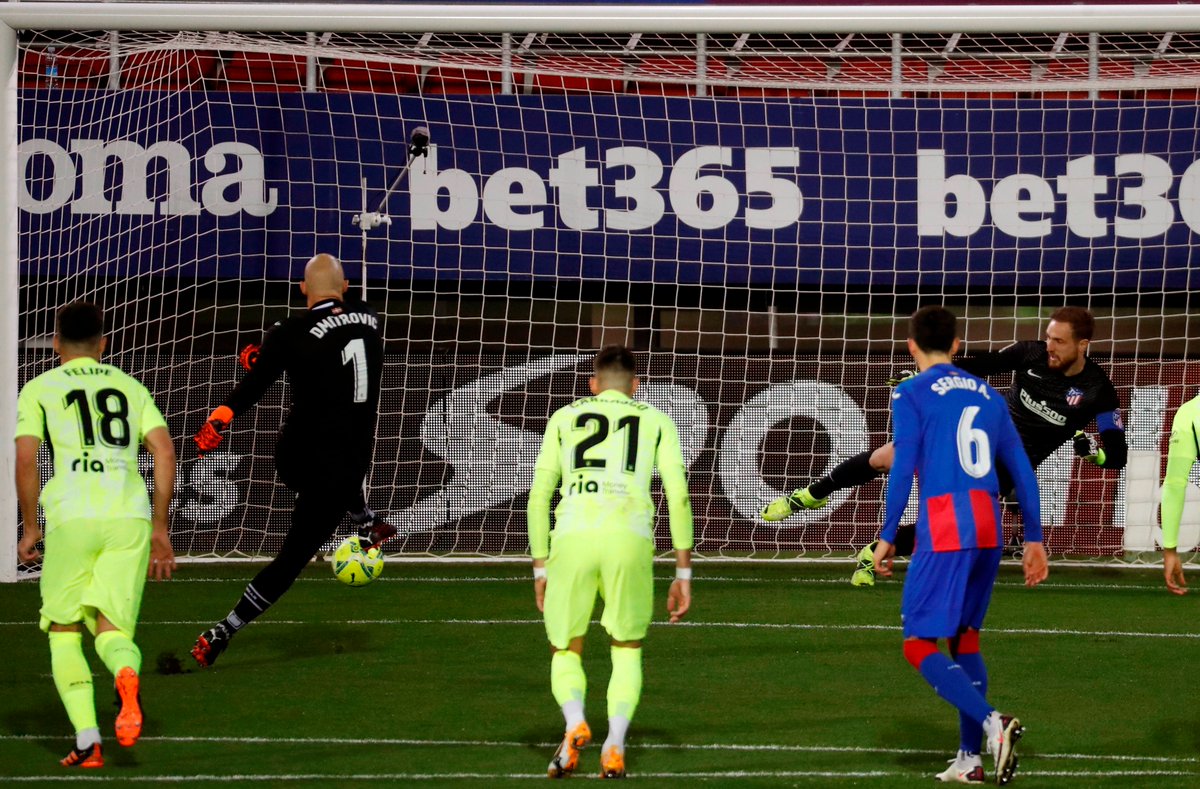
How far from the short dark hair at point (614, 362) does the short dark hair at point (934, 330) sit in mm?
1013

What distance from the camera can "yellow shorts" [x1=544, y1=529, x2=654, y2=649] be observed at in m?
5.46

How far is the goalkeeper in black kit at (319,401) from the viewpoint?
7.74 m

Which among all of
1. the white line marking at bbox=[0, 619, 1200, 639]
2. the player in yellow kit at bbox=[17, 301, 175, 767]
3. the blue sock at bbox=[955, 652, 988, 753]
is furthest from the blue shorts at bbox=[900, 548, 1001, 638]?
the white line marking at bbox=[0, 619, 1200, 639]

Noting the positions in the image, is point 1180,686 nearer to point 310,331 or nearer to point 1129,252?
point 310,331

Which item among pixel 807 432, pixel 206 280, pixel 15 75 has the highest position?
pixel 15 75

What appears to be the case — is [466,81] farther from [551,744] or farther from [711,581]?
[551,744]

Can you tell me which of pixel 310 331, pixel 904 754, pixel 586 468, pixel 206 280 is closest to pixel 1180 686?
pixel 904 754

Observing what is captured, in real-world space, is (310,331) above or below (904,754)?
above

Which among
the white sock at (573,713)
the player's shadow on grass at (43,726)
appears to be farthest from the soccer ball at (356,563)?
the white sock at (573,713)

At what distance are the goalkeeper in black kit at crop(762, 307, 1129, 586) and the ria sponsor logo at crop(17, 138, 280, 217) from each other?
5370 mm

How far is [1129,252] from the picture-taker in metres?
13.3

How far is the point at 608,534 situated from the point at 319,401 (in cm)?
280

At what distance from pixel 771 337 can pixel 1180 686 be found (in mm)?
6825

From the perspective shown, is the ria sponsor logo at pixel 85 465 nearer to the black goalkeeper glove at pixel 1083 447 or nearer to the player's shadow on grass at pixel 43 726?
the player's shadow on grass at pixel 43 726
